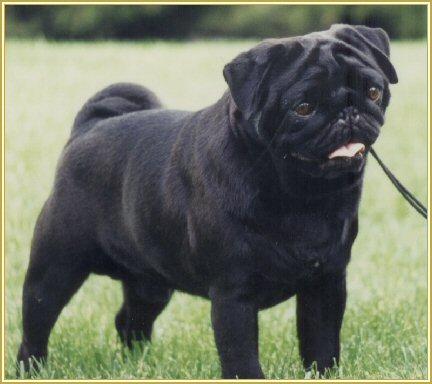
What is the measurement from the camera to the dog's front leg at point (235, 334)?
3.39m

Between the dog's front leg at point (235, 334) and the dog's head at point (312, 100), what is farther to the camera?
the dog's front leg at point (235, 334)

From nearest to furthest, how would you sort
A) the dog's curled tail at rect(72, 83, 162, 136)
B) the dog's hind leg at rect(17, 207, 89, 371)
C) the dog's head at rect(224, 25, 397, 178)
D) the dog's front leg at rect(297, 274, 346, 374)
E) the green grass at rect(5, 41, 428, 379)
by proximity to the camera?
the dog's head at rect(224, 25, 397, 178), the dog's front leg at rect(297, 274, 346, 374), the dog's hind leg at rect(17, 207, 89, 371), the green grass at rect(5, 41, 428, 379), the dog's curled tail at rect(72, 83, 162, 136)

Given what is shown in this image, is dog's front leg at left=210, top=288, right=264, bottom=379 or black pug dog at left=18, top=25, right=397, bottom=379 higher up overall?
black pug dog at left=18, top=25, right=397, bottom=379

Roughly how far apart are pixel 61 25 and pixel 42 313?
672 inches

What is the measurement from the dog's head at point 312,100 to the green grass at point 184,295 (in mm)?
1070

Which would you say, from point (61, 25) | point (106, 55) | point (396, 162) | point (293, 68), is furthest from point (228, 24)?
point (293, 68)

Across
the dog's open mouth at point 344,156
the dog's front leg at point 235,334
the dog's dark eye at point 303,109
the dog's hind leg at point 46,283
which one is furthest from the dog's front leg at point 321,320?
the dog's hind leg at point 46,283

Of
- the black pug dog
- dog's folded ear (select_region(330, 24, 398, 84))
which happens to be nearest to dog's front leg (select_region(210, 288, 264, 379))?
the black pug dog

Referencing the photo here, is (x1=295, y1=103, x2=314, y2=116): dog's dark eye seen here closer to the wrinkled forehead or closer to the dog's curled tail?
the wrinkled forehead

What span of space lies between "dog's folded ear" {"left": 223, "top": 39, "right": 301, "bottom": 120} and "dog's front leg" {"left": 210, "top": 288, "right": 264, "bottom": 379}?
718 mm

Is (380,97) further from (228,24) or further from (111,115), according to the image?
(228,24)

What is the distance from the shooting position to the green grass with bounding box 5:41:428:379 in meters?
4.33

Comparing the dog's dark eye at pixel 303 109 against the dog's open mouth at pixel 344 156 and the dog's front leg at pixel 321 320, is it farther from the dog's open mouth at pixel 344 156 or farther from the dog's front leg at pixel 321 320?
the dog's front leg at pixel 321 320

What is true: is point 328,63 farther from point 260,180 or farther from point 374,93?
point 260,180
